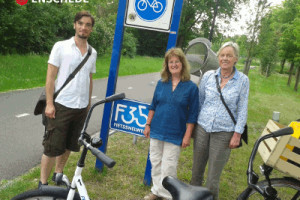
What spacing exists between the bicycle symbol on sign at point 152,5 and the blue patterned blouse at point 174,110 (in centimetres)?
111

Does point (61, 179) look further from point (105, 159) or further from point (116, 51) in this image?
point (116, 51)

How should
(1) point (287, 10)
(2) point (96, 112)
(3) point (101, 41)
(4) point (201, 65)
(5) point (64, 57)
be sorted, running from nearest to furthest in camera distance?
(5) point (64, 57) < (4) point (201, 65) < (2) point (96, 112) < (3) point (101, 41) < (1) point (287, 10)

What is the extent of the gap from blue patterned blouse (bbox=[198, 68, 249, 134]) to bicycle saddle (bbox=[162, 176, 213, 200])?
46.4 inches

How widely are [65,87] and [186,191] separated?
1.87 metres

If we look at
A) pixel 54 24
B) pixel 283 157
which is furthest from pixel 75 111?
pixel 54 24

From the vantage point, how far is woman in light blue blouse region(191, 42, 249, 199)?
2779mm

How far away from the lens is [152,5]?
3.61 metres

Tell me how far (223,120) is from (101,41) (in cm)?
1871

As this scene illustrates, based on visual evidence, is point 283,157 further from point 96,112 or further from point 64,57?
point 96,112

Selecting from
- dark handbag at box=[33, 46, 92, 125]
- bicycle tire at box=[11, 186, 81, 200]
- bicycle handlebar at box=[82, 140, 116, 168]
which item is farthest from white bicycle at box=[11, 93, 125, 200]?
dark handbag at box=[33, 46, 92, 125]

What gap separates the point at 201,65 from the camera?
16.4 feet

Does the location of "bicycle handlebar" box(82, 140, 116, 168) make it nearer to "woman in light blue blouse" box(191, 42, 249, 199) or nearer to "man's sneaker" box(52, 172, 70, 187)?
"man's sneaker" box(52, 172, 70, 187)

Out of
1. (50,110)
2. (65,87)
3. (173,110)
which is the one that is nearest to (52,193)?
(50,110)

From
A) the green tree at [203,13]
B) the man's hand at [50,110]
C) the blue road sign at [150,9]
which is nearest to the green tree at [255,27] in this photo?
the green tree at [203,13]
